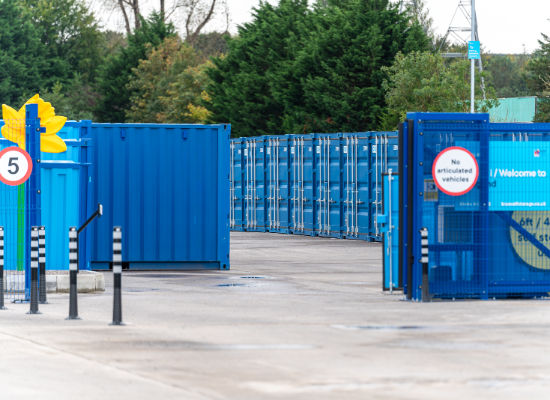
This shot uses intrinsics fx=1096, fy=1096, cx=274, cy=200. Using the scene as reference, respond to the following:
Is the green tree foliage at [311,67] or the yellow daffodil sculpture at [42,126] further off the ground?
the green tree foliage at [311,67]

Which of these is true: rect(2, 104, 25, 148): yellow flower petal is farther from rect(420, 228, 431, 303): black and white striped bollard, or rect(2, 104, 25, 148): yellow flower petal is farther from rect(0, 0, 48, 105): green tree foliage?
rect(0, 0, 48, 105): green tree foliage

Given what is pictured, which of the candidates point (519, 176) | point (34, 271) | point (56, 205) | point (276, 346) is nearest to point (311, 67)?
point (56, 205)

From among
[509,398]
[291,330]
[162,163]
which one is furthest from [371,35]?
[509,398]

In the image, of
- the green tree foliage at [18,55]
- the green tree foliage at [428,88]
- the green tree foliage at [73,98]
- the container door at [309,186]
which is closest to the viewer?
the container door at [309,186]

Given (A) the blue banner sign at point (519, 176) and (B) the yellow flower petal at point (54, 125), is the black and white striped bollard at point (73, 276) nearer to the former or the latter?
(B) the yellow flower petal at point (54, 125)

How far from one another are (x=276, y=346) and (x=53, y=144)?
23.1ft

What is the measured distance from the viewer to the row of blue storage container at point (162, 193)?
1952 cm

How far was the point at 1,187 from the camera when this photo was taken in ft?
53.4

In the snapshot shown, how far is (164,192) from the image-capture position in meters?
19.7

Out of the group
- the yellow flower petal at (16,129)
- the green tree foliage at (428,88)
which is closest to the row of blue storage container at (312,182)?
the yellow flower petal at (16,129)

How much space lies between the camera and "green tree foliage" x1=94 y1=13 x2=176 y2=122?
3083 inches

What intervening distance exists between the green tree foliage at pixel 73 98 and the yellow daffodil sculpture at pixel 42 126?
62963mm

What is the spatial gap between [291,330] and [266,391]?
10.8 feet

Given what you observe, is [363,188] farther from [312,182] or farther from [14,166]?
[14,166]
